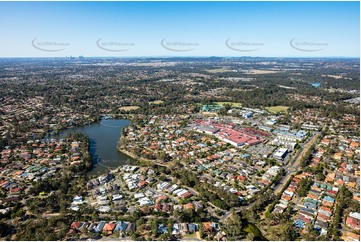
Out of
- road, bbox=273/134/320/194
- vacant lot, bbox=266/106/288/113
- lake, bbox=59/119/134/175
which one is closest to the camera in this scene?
road, bbox=273/134/320/194

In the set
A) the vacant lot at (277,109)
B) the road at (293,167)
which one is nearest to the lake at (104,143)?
the road at (293,167)

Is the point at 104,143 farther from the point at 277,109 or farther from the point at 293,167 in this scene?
the point at 277,109

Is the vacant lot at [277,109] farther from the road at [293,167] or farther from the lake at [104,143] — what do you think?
the lake at [104,143]

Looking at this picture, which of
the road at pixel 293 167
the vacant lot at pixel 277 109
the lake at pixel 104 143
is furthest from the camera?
the vacant lot at pixel 277 109

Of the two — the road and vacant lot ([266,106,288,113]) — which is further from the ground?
vacant lot ([266,106,288,113])

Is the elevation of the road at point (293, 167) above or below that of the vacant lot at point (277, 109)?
below

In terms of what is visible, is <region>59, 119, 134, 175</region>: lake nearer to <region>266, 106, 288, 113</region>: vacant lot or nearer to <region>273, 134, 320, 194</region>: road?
<region>273, 134, 320, 194</region>: road

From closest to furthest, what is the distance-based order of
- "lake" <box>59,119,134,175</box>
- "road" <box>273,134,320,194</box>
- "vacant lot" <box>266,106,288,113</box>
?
"road" <box>273,134,320,194</box>, "lake" <box>59,119,134,175</box>, "vacant lot" <box>266,106,288,113</box>

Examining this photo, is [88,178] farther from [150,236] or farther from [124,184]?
[150,236]

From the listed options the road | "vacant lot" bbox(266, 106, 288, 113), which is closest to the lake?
the road
